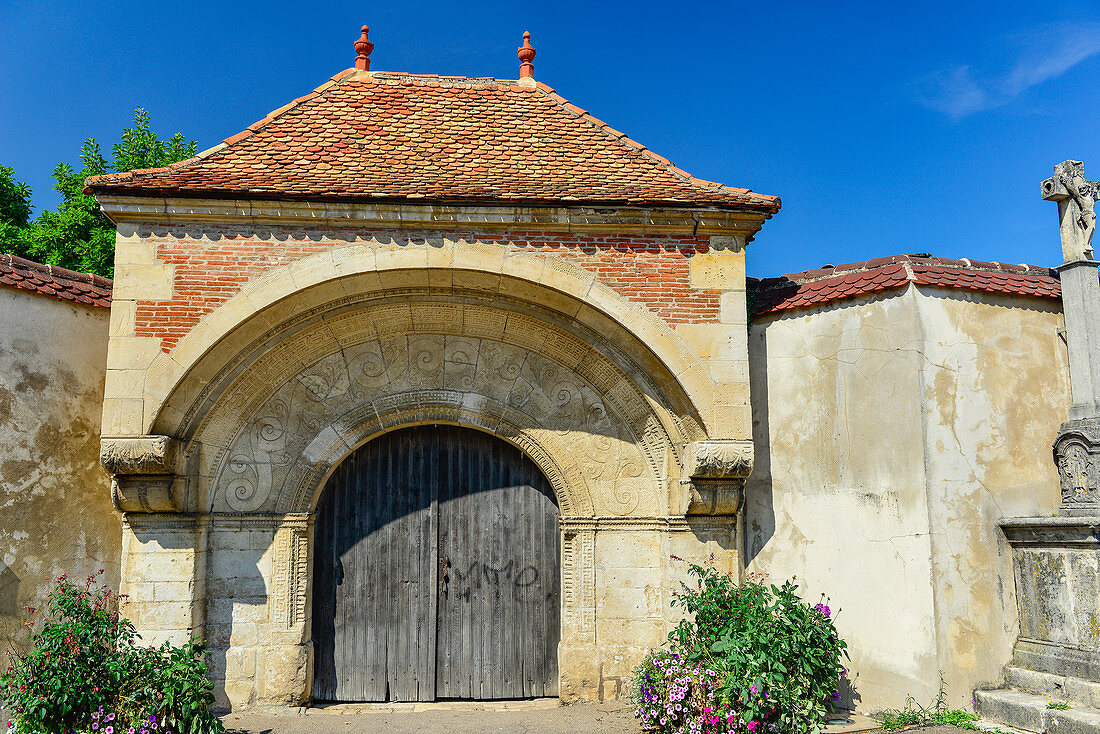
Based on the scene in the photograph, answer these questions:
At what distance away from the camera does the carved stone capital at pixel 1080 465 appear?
595 cm

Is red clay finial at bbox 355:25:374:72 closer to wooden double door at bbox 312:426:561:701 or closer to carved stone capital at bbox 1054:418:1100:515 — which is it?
wooden double door at bbox 312:426:561:701

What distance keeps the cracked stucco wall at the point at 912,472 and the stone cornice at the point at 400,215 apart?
1570 millimetres

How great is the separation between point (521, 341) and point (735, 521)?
98.9 inches

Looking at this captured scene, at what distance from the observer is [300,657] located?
6355 mm

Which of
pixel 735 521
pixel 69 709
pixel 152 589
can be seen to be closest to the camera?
pixel 69 709

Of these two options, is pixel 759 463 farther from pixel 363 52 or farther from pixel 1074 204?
pixel 363 52

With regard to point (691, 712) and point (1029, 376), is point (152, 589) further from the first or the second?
point (1029, 376)

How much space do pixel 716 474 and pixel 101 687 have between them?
489 centimetres

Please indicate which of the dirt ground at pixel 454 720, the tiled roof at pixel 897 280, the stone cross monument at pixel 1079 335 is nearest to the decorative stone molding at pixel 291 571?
the dirt ground at pixel 454 720

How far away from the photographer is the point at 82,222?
12.7 meters

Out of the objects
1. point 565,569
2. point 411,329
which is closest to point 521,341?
point 411,329

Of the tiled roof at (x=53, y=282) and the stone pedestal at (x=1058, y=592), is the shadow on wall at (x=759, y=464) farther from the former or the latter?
the tiled roof at (x=53, y=282)

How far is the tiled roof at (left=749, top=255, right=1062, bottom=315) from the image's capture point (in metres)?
6.32

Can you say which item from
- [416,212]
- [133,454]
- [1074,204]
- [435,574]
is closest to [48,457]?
[133,454]
